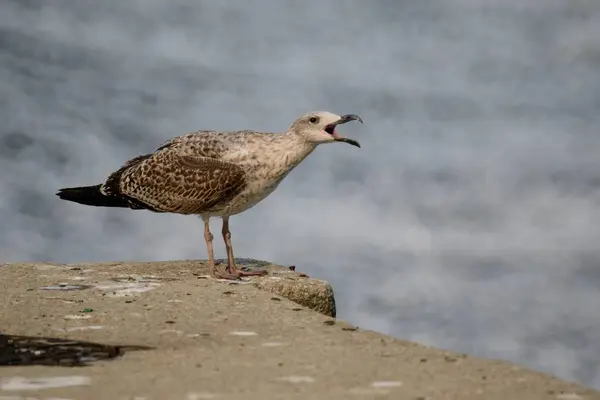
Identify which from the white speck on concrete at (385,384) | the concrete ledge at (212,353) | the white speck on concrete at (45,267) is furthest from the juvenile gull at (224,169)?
the white speck on concrete at (385,384)

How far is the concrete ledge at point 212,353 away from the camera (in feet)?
20.8

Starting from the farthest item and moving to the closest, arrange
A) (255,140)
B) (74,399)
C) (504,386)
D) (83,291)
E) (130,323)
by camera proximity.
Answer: (255,140)
(83,291)
(130,323)
(504,386)
(74,399)

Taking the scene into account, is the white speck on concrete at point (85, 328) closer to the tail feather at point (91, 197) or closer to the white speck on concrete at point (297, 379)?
the white speck on concrete at point (297, 379)

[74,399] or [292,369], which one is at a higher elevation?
[292,369]

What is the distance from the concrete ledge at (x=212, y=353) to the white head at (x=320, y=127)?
1.82 metres

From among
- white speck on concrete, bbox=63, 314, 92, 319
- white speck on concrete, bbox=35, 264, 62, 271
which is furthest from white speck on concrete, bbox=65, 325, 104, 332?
white speck on concrete, bbox=35, 264, 62, 271

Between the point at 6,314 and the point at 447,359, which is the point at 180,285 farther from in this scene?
the point at 447,359

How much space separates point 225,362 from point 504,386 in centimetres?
197

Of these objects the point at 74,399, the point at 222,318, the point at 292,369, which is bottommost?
the point at 74,399

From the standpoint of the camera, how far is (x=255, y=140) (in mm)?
11328

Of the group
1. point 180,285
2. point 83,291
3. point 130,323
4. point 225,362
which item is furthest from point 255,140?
point 225,362

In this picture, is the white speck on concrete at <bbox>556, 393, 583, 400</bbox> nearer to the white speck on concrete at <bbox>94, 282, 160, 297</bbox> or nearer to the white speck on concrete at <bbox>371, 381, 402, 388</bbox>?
the white speck on concrete at <bbox>371, 381, 402, 388</bbox>

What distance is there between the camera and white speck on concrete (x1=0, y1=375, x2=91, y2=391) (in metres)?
6.35

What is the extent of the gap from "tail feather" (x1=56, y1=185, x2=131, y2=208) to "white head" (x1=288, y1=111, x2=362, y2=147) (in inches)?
98.5
